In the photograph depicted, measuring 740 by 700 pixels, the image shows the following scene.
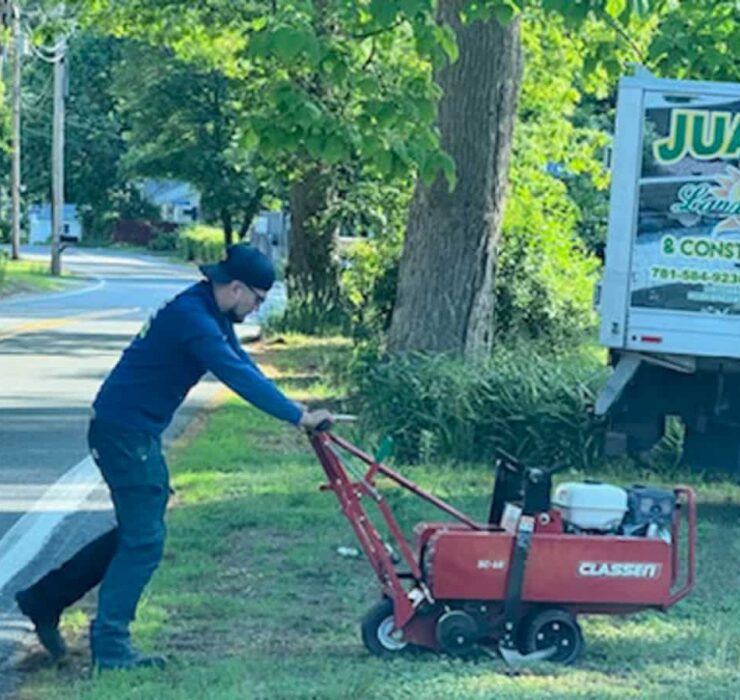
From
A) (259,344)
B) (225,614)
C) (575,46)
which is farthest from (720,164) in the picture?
(259,344)

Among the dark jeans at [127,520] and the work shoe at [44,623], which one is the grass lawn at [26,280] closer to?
the work shoe at [44,623]

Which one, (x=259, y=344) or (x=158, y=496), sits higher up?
(x=158, y=496)

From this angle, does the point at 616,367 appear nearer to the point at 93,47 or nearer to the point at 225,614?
the point at 225,614

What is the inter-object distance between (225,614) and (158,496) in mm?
1331

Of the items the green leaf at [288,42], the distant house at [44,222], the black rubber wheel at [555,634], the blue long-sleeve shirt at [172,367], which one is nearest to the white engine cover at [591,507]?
the black rubber wheel at [555,634]

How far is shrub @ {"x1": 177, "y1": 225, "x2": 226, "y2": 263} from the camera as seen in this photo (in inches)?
2857

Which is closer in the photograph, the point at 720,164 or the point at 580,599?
the point at 580,599

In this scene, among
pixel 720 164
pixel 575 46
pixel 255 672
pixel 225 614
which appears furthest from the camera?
pixel 575 46

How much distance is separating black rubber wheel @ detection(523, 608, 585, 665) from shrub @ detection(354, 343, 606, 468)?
18.5 feet

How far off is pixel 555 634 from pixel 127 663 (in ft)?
5.98

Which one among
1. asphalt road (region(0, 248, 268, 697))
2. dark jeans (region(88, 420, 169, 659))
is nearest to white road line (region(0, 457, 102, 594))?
asphalt road (region(0, 248, 268, 697))

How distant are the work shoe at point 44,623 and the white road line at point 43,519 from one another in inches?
53.1

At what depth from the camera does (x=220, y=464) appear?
12961 mm

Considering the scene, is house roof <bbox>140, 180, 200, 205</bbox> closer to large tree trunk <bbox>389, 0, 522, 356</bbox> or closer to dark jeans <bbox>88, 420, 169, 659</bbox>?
large tree trunk <bbox>389, 0, 522, 356</bbox>
